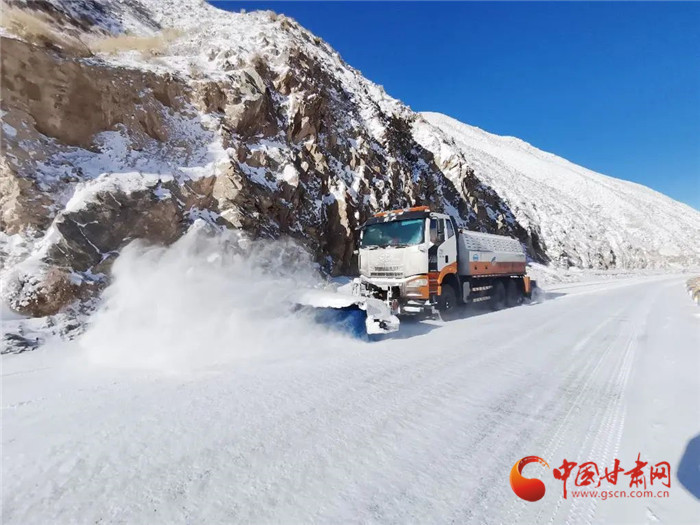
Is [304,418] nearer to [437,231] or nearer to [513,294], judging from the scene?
[437,231]

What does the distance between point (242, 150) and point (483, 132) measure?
276ft

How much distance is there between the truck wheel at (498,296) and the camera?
12.3m

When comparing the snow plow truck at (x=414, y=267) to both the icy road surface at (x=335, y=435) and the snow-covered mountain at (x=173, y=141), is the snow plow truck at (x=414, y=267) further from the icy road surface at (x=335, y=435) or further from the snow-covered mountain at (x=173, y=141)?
the snow-covered mountain at (x=173, y=141)

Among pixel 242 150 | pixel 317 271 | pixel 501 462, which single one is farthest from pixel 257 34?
pixel 501 462

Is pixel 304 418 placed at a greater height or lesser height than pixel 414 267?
lesser

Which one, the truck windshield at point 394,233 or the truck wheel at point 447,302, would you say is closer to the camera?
the truck windshield at point 394,233

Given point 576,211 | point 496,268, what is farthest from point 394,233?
point 576,211

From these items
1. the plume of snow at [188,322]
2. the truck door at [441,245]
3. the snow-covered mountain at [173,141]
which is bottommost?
the plume of snow at [188,322]

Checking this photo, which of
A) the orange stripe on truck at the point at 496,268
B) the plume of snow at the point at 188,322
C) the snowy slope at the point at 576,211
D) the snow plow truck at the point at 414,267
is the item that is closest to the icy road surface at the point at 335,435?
the plume of snow at the point at 188,322

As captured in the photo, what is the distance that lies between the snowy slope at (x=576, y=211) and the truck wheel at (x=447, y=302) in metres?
21.7

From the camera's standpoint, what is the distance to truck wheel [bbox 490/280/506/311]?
12.3m

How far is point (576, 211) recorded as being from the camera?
51.6 metres

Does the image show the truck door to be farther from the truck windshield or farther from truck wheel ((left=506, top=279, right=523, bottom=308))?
truck wheel ((left=506, top=279, right=523, bottom=308))

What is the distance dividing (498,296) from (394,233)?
5.67m
